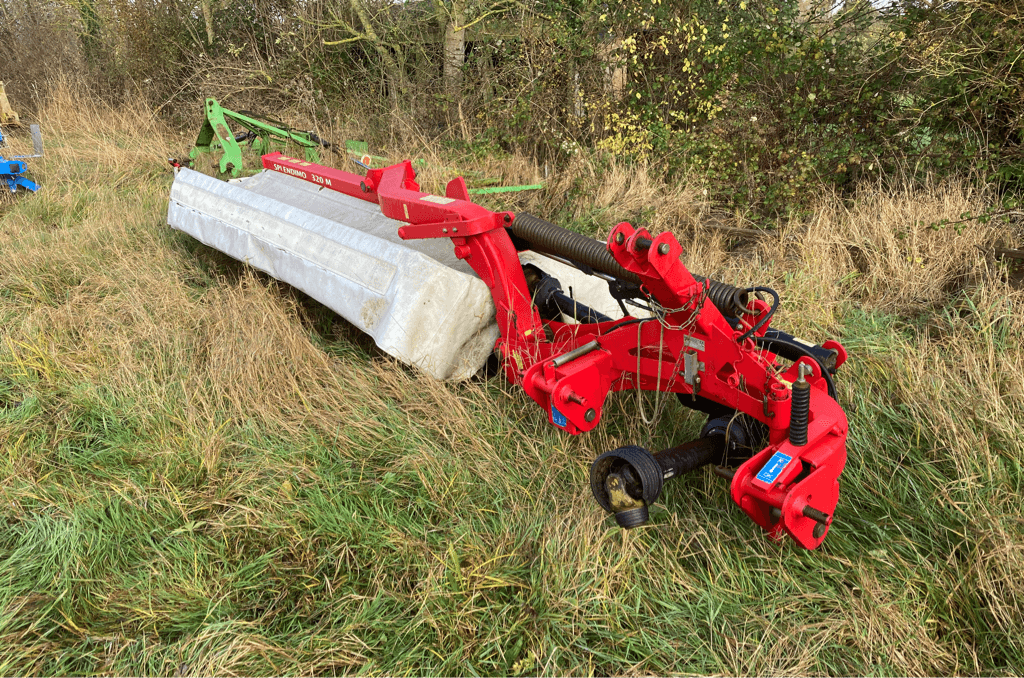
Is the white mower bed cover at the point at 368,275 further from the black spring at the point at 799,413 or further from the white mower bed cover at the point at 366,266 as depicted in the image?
the black spring at the point at 799,413

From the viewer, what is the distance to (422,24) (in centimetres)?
791

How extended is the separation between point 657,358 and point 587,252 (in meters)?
0.51

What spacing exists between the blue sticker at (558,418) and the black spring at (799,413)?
2.87 feet

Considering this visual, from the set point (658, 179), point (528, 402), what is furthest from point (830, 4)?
point (528, 402)

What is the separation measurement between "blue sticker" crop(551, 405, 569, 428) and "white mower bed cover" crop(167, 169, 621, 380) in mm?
732

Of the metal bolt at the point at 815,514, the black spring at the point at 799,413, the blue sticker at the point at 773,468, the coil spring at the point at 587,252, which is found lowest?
the metal bolt at the point at 815,514

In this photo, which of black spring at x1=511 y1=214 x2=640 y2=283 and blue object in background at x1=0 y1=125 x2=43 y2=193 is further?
blue object in background at x1=0 y1=125 x2=43 y2=193

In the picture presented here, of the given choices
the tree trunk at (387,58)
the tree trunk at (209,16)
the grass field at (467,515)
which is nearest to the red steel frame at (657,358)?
the grass field at (467,515)

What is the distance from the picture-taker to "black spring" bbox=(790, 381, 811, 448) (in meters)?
2.10

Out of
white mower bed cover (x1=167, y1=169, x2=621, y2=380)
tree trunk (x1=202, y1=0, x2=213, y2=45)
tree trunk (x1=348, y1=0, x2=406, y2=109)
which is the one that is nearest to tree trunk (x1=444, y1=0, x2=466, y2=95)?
tree trunk (x1=348, y1=0, x2=406, y2=109)

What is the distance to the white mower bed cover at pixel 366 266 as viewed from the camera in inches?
127

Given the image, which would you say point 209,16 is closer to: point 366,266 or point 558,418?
point 366,266

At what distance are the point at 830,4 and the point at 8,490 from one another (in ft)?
20.9

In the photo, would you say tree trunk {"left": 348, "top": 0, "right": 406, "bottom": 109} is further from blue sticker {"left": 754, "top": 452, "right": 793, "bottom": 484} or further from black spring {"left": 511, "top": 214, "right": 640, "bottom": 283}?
blue sticker {"left": 754, "top": 452, "right": 793, "bottom": 484}
